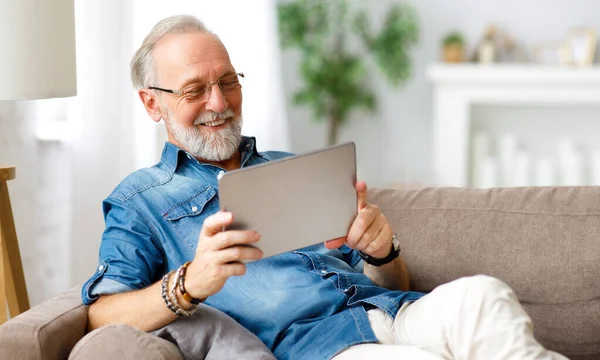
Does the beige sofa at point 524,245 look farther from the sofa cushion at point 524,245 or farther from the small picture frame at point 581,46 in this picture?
the small picture frame at point 581,46

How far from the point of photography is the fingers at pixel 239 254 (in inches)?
57.4

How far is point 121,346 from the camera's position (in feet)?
4.81

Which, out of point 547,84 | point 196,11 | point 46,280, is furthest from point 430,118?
point 46,280

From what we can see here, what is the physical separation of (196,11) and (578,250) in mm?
2091

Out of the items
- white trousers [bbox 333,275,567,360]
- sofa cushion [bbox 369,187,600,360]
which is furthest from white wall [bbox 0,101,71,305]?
white trousers [bbox 333,275,567,360]

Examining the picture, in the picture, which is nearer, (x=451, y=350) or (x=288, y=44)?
(x=451, y=350)

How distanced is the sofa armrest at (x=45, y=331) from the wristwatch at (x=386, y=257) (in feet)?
1.97

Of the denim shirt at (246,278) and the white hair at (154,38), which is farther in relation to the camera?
the white hair at (154,38)

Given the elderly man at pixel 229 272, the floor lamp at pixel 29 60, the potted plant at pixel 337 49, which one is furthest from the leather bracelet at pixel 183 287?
the potted plant at pixel 337 49

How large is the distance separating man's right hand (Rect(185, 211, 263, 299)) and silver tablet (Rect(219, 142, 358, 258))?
2 cm

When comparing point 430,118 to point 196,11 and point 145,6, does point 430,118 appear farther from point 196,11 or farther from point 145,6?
point 145,6

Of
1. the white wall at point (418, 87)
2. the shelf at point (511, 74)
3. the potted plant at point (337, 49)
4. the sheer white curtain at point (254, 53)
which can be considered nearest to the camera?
the sheer white curtain at point (254, 53)

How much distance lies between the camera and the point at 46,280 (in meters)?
2.73

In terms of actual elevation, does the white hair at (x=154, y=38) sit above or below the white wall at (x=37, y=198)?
above
